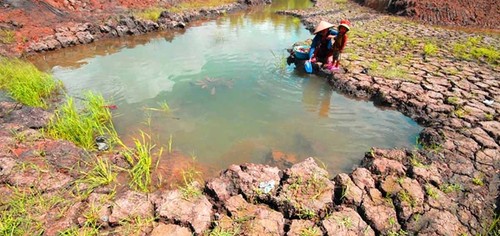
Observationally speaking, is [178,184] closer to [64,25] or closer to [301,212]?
[301,212]

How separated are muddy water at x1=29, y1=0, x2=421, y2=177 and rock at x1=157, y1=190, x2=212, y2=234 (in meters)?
1.00

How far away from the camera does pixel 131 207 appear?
279cm

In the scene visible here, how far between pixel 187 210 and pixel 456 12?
15.4 metres

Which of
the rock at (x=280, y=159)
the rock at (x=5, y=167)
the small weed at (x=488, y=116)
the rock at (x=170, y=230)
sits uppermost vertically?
the rock at (x=5, y=167)

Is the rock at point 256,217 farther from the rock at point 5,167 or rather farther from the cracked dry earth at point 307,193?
the rock at point 5,167

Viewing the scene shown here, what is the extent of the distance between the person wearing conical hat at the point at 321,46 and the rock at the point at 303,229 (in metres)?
4.73

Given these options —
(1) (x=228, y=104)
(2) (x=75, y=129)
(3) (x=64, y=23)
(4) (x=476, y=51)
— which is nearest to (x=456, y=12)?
(4) (x=476, y=51)

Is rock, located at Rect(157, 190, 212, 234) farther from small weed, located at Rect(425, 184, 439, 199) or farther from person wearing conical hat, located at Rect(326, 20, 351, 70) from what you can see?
person wearing conical hat, located at Rect(326, 20, 351, 70)

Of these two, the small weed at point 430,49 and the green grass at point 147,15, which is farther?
the green grass at point 147,15

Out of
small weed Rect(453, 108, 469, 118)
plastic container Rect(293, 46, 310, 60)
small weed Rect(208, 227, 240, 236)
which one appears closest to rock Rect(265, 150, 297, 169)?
small weed Rect(208, 227, 240, 236)

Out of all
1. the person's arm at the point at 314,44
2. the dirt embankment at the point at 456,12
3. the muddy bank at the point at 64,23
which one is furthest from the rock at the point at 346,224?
the dirt embankment at the point at 456,12

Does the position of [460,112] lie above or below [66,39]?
below

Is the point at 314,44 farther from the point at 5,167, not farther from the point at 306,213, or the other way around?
the point at 5,167

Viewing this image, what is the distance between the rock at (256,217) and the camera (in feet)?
8.45
